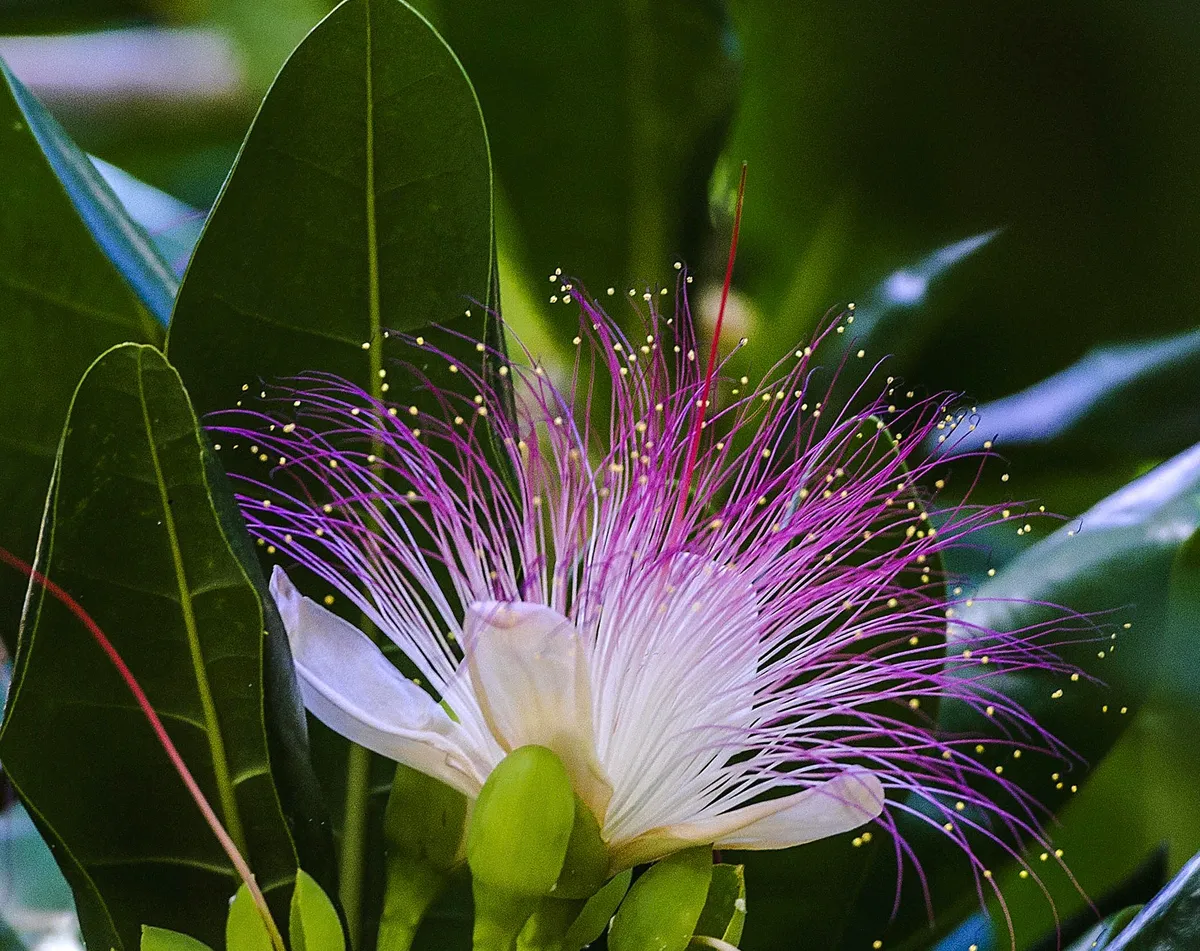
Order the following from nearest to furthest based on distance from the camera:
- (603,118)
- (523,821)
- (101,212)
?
(523,821), (101,212), (603,118)

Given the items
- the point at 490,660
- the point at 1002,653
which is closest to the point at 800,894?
the point at 1002,653

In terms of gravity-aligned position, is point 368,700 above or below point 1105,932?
above

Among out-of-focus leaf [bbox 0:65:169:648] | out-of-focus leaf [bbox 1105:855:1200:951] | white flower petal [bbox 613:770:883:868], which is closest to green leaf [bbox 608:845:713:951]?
white flower petal [bbox 613:770:883:868]

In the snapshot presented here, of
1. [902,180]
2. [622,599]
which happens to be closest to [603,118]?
[902,180]

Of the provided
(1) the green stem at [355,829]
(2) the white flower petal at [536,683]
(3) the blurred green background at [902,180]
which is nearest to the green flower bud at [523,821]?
(2) the white flower petal at [536,683]

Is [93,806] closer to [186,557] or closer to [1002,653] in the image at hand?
[186,557]

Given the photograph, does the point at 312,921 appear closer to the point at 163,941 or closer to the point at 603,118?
the point at 163,941

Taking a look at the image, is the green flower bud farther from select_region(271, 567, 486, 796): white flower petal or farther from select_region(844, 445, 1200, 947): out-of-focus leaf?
select_region(844, 445, 1200, 947): out-of-focus leaf
